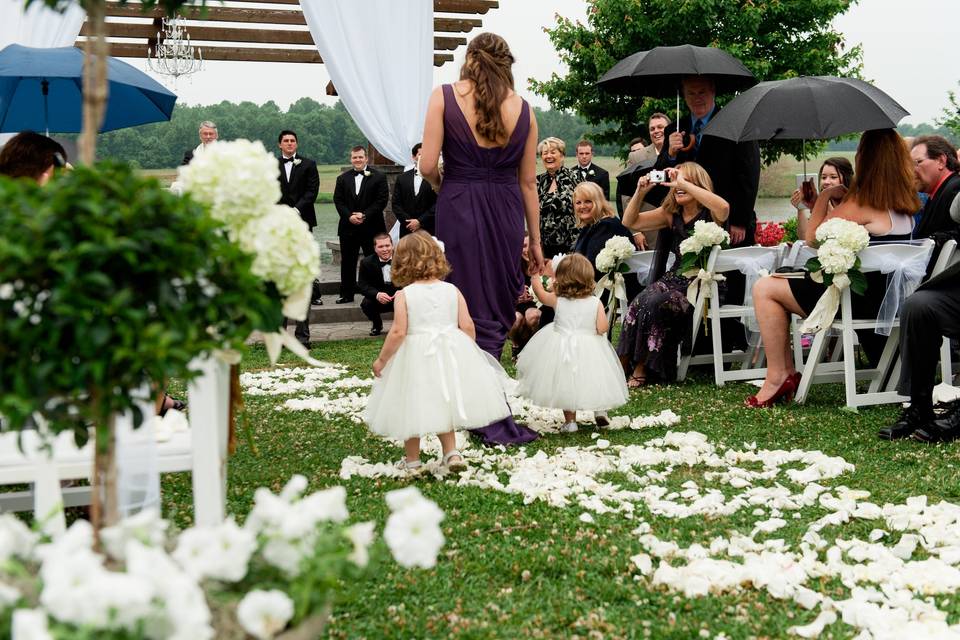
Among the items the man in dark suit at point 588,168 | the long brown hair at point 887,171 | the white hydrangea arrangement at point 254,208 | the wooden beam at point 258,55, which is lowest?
the white hydrangea arrangement at point 254,208

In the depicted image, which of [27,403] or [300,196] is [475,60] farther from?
[300,196]

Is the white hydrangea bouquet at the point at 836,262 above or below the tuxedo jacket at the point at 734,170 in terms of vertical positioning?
below

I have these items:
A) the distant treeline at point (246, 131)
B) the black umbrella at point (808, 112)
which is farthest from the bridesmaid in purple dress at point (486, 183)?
the distant treeline at point (246, 131)

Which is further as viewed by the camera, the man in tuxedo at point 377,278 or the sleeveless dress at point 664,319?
the man in tuxedo at point 377,278

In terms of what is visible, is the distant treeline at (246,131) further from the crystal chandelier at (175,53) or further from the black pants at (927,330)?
the black pants at (927,330)

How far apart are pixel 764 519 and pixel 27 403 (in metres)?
3.09

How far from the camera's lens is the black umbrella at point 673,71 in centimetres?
788

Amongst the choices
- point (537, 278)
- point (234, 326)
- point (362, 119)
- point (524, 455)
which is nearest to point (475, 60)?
point (537, 278)

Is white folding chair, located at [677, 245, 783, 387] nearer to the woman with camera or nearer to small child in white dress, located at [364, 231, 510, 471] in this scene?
the woman with camera

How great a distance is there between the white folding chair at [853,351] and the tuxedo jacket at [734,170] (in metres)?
1.49

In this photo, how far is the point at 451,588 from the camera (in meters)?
3.36

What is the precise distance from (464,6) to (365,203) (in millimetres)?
3272

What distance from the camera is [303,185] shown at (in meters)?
12.8

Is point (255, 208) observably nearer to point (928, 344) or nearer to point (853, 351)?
point (928, 344)
